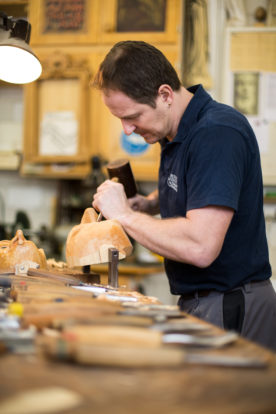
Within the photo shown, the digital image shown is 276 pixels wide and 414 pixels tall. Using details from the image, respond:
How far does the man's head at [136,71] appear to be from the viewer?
67.1 inches

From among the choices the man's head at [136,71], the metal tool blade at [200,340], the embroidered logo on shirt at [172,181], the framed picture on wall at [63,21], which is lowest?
the metal tool blade at [200,340]

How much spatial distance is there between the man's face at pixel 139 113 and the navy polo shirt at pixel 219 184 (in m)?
0.07

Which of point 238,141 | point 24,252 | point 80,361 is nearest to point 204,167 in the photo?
point 238,141

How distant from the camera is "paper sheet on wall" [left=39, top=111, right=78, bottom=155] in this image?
13.8ft

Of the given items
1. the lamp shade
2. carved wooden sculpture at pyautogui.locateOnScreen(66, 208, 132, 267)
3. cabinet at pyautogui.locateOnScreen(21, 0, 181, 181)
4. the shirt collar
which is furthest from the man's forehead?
cabinet at pyautogui.locateOnScreen(21, 0, 181, 181)

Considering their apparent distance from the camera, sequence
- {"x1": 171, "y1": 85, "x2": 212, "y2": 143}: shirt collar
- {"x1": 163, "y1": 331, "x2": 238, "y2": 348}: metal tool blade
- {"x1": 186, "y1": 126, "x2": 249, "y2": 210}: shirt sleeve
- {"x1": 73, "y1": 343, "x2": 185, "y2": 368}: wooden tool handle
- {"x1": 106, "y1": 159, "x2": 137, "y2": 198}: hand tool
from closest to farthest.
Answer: {"x1": 73, "y1": 343, "x2": 185, "y2": 368}: wooden tool handle < {"x1": 163, "y1": 331, "x2": 238, "y2": 348}: metal tool blade < {"x1": 186, "y1": 126, "x2": 249, "y2": 210}: shirt sleeve < {"x1": 171, "y1": 85, "x2": 212, "y2": 143}: shirt collar < {"x1": 106, "y1": 159, "x2": 137, "y2": 198}: hand tool

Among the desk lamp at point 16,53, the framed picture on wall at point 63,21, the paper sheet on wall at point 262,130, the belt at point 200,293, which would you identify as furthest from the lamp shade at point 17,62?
the paper sheet on wall at point 262,130

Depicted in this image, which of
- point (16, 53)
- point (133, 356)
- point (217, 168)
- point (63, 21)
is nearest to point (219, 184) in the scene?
point (217, 168)

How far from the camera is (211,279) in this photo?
171 cm

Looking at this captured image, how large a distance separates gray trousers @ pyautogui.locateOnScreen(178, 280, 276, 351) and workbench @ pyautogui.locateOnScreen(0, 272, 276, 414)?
89cm

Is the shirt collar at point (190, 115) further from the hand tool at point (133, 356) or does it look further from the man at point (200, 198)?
the hand tool at point (133, 356)

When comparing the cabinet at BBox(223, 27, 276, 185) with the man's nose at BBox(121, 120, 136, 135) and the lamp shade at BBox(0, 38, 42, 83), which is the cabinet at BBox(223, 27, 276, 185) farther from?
the man's nose at BBox(121, 120, 136, 135)

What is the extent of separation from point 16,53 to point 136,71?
2.15 ft

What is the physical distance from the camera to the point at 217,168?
61.2 inches
